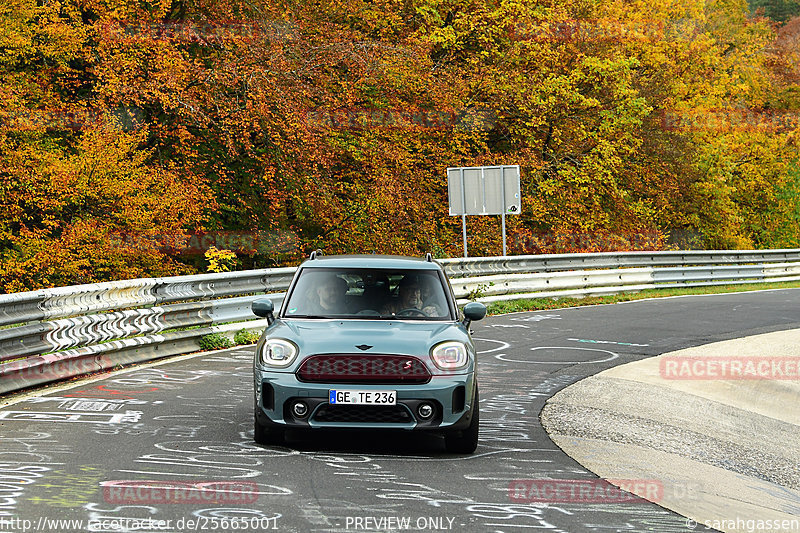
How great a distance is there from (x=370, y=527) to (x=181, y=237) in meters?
18.8

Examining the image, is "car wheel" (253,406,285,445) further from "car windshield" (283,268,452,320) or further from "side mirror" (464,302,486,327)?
"side mirror" (464,302,486,327)

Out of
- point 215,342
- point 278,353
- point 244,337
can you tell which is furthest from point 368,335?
point 244,337

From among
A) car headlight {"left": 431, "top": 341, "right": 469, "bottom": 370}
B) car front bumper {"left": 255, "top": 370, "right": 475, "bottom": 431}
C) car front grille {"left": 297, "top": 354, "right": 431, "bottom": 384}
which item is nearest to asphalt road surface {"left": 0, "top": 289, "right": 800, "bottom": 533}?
car front bumper {"left": 255, "top": 370, "right": 475, "bottom": 431}

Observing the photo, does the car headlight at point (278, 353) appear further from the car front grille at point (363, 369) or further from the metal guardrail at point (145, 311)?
the metal guardrail at point (145, 311)

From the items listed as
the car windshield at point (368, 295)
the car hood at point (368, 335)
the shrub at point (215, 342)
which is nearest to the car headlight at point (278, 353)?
the car hood at point (368, 335)

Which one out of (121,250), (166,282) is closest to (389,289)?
(166,282)

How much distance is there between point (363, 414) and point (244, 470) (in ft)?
3.53

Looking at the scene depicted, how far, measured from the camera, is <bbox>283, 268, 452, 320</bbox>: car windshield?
9.13m

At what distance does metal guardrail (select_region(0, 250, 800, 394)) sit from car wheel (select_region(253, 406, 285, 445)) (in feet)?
11.2

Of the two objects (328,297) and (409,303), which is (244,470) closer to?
(328,297)

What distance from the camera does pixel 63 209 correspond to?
76.7 ft

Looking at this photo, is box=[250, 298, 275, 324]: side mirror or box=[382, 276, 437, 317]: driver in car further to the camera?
box=[382, 276, 437, 317]: driver in car

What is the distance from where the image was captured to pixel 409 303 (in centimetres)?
927

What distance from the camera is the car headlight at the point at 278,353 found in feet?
26.8
